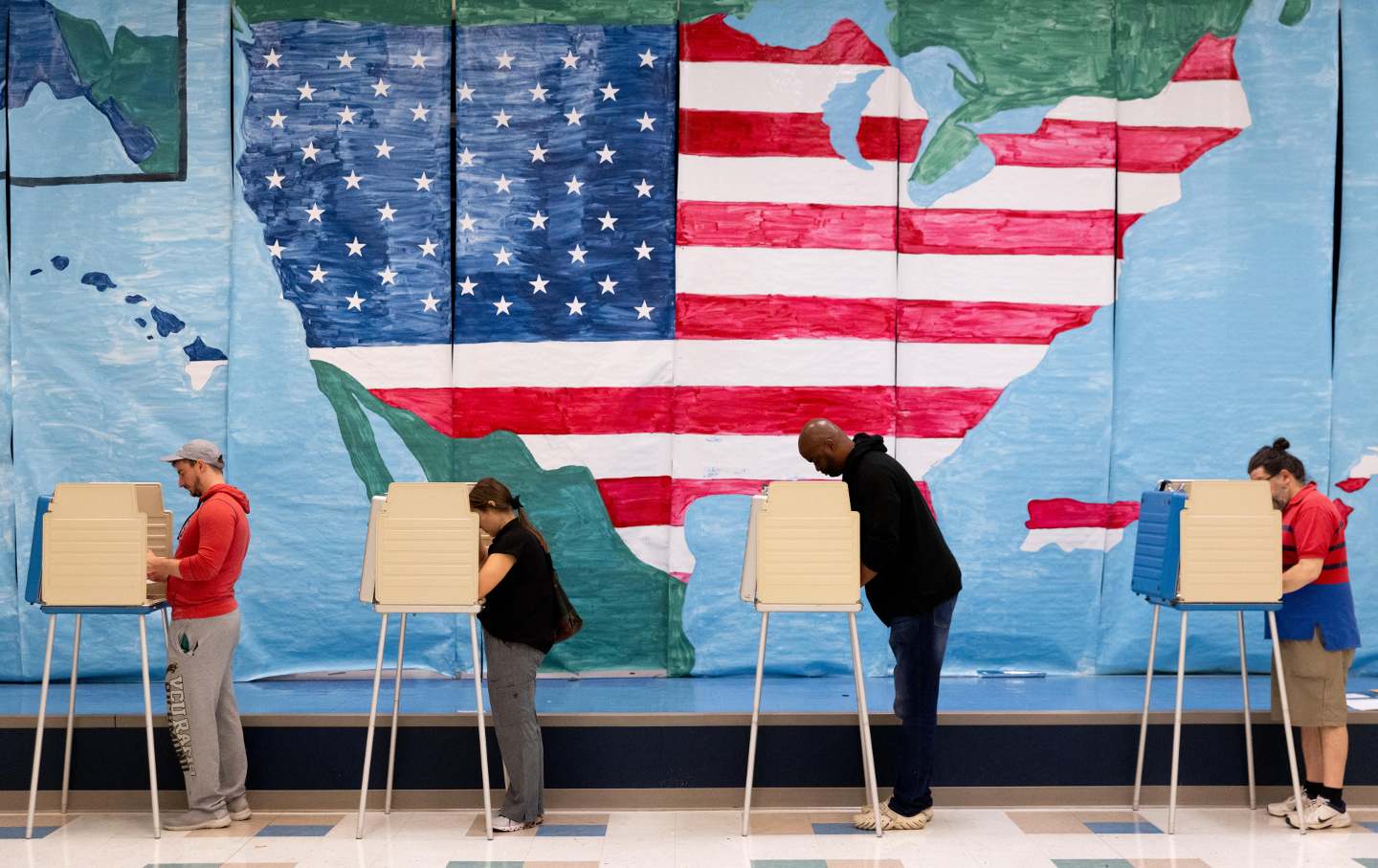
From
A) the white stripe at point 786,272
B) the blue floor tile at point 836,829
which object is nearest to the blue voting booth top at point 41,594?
the blue floor tile at point 836,829

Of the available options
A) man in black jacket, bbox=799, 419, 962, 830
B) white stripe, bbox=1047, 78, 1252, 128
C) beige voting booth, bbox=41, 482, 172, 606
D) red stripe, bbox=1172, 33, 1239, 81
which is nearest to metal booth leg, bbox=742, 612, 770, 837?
man in black jacket, bbox=799, 419, 962, 830

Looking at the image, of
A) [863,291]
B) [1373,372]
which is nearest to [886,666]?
[863,291]

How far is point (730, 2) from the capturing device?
595 cm

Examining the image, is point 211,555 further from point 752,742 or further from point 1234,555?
point 1234,555

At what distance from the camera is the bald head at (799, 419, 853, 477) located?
4520 millimetres

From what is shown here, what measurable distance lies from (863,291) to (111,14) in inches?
149

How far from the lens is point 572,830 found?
4.56 meters

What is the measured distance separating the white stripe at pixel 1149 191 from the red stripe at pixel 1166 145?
3 centimetres

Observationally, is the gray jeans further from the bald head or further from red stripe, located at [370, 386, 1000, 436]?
red stripe, located at [370, 386, 1000, 436]

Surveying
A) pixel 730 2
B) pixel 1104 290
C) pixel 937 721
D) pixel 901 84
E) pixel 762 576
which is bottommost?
pixel 937 721

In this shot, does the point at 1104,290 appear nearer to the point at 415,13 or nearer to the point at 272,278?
the point at 415,13

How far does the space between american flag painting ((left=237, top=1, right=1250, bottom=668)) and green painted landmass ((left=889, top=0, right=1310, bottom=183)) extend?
0.36 m

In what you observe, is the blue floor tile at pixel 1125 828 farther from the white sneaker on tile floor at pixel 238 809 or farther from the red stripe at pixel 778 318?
the white sneaker on tile floor at pixel 238 809

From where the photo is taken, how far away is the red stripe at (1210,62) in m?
6.05
